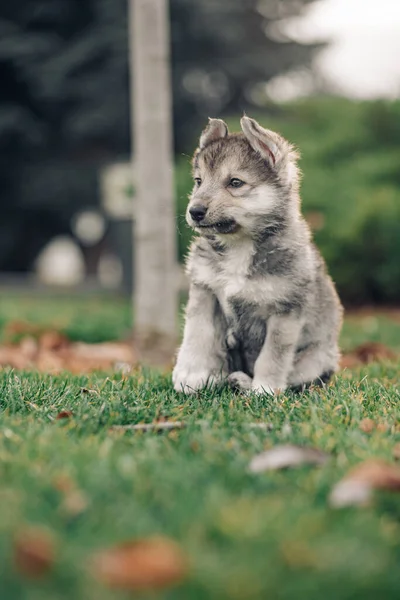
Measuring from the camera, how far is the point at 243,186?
388cm

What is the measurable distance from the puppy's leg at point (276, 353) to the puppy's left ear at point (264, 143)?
0.71 meters

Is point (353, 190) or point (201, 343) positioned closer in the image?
point (201, 343)

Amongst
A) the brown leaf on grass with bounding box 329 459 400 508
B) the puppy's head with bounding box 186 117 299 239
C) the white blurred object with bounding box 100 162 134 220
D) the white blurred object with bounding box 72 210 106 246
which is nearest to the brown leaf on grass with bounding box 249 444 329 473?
the brown leaf on grass with bounding box 329 459 400 508

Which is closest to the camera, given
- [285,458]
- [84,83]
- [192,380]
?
[285,458]

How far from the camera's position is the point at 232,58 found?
17.5 metres

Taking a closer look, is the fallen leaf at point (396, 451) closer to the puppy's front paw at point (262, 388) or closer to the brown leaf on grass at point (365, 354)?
the puppy's front paw at point (262, 388)

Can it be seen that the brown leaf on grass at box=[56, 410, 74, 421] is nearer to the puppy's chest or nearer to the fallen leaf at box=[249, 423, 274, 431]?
the fallen leaf at box=[249, 423, 274, 431]

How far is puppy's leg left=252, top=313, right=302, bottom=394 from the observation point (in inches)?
153

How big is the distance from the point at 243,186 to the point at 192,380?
3.06ft

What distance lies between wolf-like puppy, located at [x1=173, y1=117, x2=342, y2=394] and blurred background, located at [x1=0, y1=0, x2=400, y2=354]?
7705mm

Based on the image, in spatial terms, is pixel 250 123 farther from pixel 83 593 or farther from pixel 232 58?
pixel 232 58

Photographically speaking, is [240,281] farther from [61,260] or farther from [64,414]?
[61,260]

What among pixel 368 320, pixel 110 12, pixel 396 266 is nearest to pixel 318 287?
pixel 368 320

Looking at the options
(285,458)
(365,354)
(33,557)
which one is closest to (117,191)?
(365,354)
